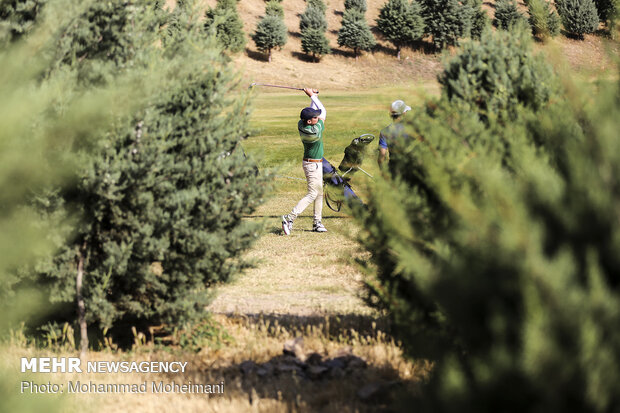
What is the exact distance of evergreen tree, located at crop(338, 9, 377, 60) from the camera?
2867 inches

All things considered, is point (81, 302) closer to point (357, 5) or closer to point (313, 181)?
point (313, 181)

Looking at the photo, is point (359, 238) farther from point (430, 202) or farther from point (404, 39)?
point (404, 39)

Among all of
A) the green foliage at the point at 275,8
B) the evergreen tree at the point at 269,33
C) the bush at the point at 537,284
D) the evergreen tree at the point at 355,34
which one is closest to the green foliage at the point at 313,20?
the evergreen tree at the point at 355,34

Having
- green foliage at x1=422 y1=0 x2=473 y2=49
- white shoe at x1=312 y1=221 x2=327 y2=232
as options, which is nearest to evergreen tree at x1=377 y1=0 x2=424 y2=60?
green foliage at x1=422 y1=0 x2=473 y2=49

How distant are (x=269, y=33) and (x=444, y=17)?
22.1m

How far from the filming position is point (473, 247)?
2.07 meters

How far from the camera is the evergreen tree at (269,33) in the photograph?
67.6 meters

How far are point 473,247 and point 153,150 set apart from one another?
3704 millimetres

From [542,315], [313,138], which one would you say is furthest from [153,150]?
[313,138]

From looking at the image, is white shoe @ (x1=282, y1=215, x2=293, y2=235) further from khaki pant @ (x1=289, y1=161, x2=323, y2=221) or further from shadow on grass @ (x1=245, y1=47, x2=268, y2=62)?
shadow on grass @ (x1=245, y1=47, x2=268, y2=62)

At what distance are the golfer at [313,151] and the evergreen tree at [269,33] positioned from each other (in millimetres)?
57484

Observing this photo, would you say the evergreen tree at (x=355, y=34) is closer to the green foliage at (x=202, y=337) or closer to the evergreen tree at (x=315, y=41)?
the evergreen tree at (x=315, y=41)

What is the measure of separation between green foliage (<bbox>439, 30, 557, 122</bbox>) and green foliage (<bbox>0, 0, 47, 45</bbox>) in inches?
128

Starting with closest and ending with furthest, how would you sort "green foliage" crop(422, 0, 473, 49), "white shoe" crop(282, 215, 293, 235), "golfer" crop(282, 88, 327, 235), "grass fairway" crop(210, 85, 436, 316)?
"grass fairway" crop(210, 85, 436, 316) → "golfer" crop(282, 88, 327, 235) → "white shoe" crop(282, 215, 293, 235) → "green foliage" crop(422, 0, 473, 49)
